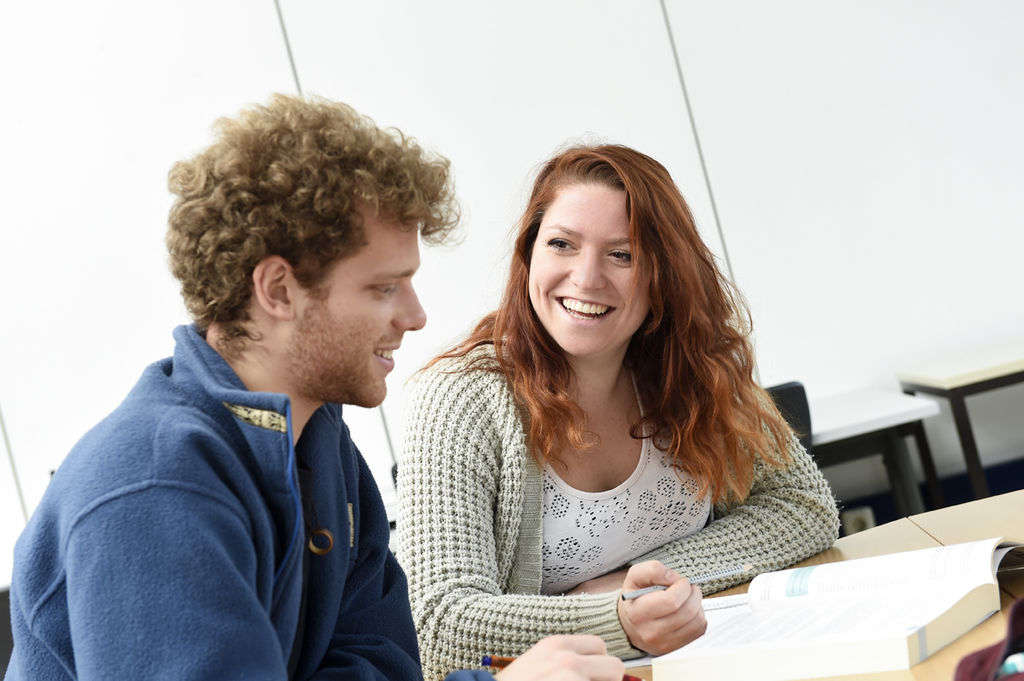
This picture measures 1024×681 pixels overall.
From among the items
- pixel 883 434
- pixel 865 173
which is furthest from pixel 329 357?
pixel 865 173

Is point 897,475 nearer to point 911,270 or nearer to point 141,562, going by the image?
point 911,270

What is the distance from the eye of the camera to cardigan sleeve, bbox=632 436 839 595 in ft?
4.82

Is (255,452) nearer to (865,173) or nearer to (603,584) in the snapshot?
(603,584)

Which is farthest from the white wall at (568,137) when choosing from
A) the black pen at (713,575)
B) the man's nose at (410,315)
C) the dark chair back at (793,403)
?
the man's nose at (410,315)

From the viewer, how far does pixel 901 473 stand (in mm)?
3287

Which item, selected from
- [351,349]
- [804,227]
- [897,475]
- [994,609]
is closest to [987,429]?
[897,475]

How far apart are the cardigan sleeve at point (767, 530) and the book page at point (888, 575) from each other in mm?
195

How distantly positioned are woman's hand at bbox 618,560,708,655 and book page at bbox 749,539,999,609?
9 cm

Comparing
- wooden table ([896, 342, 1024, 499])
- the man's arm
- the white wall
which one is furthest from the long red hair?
the white wall

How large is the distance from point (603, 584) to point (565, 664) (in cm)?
54

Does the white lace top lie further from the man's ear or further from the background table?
the background table

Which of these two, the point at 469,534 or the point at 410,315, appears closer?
the point at 410,315

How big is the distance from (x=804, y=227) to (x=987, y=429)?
104 cm

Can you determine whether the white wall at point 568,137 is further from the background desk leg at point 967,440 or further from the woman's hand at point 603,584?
the woman's hand at point 603,584
